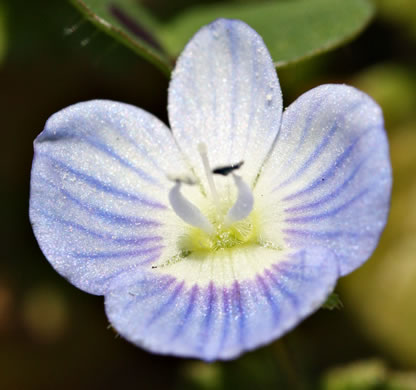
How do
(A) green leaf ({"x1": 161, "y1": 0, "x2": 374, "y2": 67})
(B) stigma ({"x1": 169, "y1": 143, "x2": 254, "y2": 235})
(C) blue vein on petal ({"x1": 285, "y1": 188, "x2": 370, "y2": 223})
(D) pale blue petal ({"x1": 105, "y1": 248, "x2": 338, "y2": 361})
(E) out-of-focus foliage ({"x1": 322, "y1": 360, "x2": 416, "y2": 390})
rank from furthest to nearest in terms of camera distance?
Answer: (E) out-of-focus foliage ({"x1": 322, "y1": 360, "x2": 416, "y2": 390})
(A) green leaf ({"x1": 161, "y1": 0, "x2": 374, "y2": 67})
(B) stigma ({"x1": 169, "y1": 143, "x2": 254, "y2": 235})
(C) blue vein on petal ({"x1": 285, "y1": 188, "x2": 370, "y2": 223})
(D) pale blue petal ({"x1": 105, "y1": 248, "x2": 338, "y2": 361})

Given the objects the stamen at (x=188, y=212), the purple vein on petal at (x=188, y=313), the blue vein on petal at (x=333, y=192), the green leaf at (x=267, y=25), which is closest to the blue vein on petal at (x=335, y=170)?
the blue vein on petal at (x=333, y=192)

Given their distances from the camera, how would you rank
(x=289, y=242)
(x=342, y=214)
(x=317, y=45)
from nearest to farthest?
(x=342, y=214) < (x=289, y=242) < (x=317, y=45)

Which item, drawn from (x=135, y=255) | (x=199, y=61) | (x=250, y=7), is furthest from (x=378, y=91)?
(x=135, y=255)

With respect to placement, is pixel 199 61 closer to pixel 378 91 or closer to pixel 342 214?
pixel 342 214

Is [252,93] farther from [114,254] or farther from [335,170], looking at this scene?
[114,254]

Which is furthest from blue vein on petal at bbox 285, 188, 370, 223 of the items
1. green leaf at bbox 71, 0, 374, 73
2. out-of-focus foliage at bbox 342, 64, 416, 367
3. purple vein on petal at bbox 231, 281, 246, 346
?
out-of-focus foliage at bbox 342, 64, 416, 367

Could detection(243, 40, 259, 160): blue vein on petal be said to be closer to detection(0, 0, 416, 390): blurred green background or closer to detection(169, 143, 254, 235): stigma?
detection(169, 143, 254, 235): stigma
